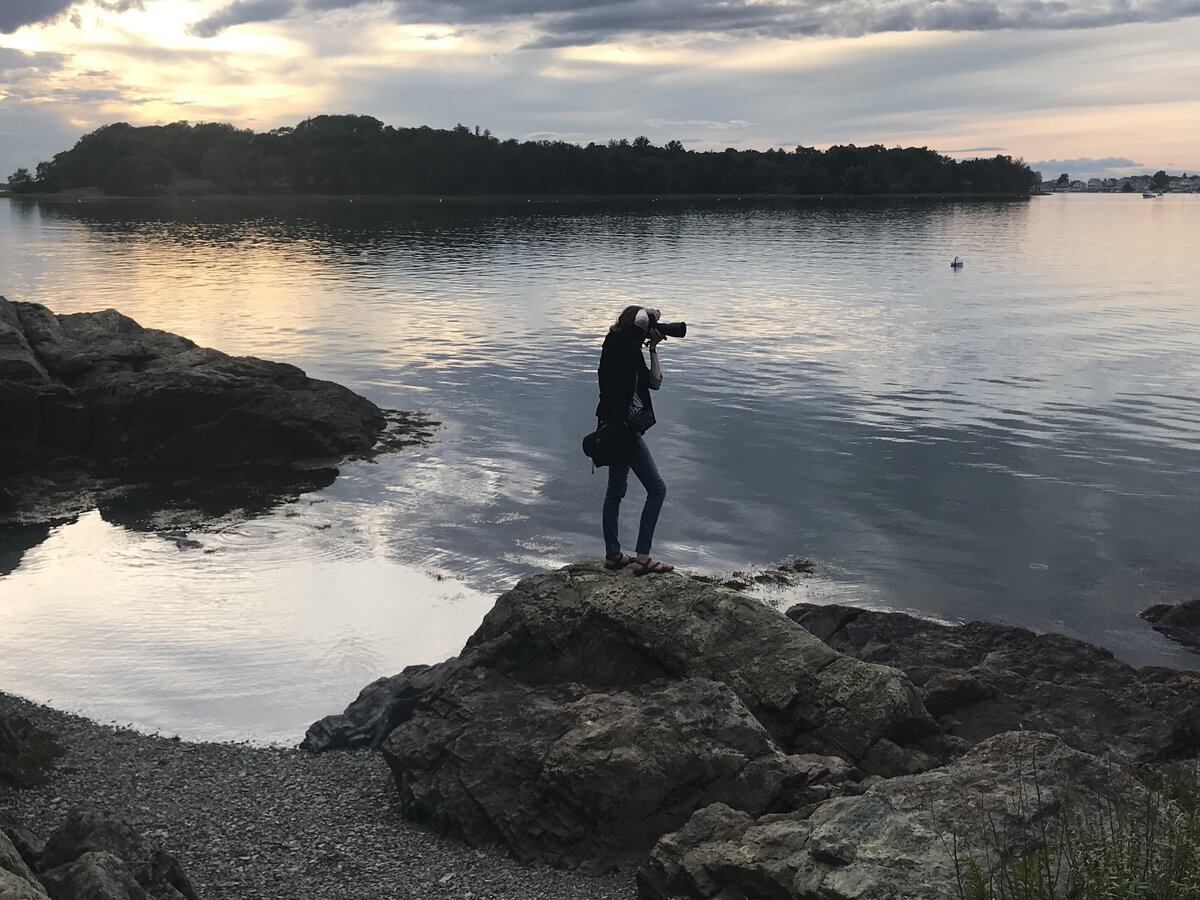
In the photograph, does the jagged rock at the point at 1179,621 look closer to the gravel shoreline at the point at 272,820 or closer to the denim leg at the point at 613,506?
the denim leg at the point at 613,506

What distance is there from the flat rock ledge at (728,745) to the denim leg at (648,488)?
1.74ft

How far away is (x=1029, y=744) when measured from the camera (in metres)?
8.12

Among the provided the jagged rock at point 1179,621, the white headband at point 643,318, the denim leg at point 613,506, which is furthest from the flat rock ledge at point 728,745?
the jagged rock at point 1179,621

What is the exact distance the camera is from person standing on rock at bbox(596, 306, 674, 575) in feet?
34.7

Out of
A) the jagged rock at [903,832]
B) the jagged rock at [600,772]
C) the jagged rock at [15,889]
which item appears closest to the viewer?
the jagged rock at [15,889]

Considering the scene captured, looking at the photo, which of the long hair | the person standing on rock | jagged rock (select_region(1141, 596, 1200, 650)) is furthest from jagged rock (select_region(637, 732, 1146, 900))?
jagged rock (select_region(1141, 596, 1200, 650))

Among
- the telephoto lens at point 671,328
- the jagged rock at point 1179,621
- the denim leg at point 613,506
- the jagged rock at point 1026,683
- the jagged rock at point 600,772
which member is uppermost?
the telephoto lens at point 671,328

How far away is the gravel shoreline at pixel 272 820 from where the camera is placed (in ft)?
29.0

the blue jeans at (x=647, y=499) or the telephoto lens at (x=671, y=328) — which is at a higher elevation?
the telephoto lens at (x=671, y=328)

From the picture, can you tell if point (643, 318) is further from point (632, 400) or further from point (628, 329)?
point (632, 400)

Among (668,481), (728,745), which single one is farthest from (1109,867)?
(668,481)

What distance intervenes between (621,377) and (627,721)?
3355 millimetres

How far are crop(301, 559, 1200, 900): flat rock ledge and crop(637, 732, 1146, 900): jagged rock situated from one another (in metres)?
0.02

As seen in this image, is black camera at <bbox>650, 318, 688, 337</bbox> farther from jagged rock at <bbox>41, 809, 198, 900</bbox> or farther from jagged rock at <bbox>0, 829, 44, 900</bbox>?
jagged rock at <bbox>0, 829, 44, 900</bbox>
